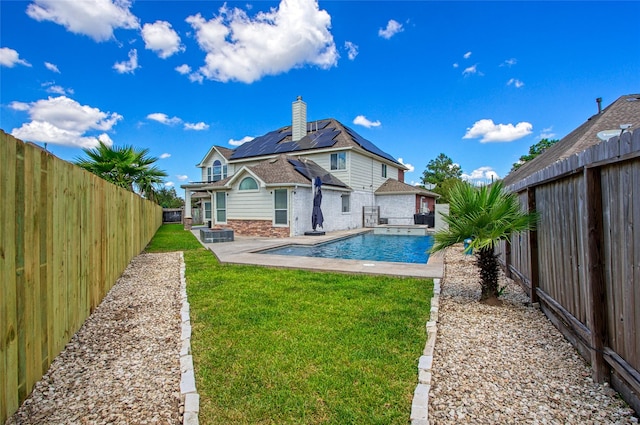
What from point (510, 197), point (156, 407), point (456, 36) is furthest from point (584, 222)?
point (456, 36)

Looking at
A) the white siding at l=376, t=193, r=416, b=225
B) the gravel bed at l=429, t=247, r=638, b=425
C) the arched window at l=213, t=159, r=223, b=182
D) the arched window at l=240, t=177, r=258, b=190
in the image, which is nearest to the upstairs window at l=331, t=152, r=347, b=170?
the white siding at l=376, t=193, r=416, b=225

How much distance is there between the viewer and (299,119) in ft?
87.0

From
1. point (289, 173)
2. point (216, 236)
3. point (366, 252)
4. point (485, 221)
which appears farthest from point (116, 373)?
point (289, 173)

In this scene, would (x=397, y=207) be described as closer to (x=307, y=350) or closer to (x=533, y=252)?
(x=533, y=252)

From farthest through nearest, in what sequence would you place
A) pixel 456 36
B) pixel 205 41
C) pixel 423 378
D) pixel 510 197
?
pixel 205 41 < pixel 456 36 < pixel 510 197 < pixel 423 378

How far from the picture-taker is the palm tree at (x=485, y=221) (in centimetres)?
511

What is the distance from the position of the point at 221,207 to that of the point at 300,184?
578 centimetres

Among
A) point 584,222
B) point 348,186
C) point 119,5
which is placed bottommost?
point 584,222

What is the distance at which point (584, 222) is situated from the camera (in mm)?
3350

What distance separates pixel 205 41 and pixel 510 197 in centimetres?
1936

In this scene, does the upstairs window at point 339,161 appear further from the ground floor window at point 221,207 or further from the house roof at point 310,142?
the ground floor window at point 221,207

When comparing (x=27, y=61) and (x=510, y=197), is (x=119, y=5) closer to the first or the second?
(x=27, y=61)

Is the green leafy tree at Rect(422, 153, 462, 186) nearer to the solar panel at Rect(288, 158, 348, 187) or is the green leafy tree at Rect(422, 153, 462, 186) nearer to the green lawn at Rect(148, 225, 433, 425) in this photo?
the solar panel at Rect(288, 158, 348, 187)

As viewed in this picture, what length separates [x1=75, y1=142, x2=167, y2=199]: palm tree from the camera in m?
16.4
